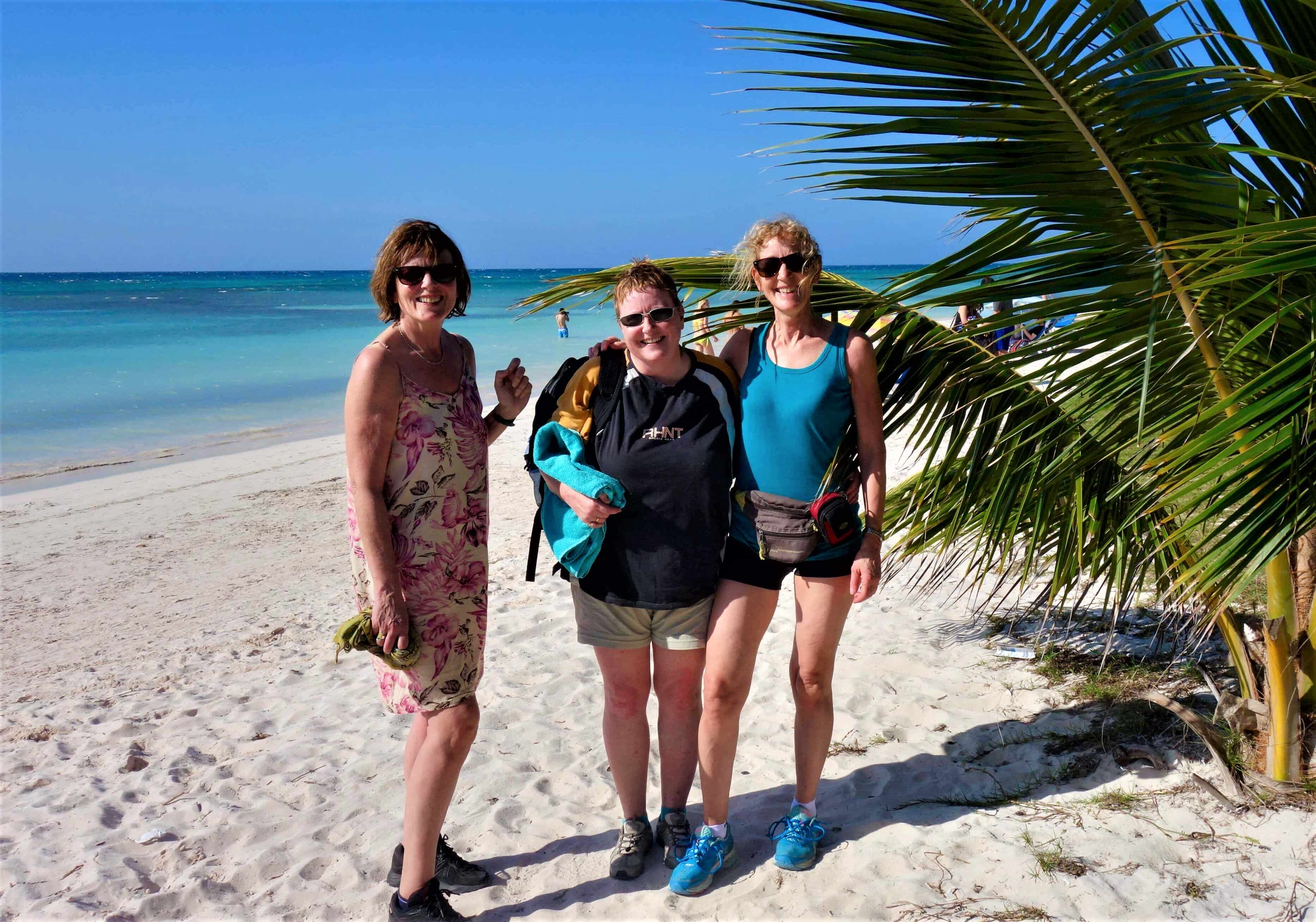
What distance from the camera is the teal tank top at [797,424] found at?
271 centimetres

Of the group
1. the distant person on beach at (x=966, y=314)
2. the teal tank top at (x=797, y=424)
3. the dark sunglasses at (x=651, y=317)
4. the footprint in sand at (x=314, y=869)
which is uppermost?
the dark sunglasses at (x=651, y=317)

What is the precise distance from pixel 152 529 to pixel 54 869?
598 centimetres

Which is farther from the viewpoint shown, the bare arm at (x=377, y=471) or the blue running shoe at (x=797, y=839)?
the blue running shoe at (x=797, y=839)

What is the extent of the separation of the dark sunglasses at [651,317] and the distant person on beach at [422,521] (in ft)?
1.25

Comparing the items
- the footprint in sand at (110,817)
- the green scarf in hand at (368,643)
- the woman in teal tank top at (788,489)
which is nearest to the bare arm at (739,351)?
the woman in teal tank top at (788,489)

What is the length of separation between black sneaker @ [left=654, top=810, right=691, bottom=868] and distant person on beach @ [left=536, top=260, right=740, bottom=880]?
0.48m

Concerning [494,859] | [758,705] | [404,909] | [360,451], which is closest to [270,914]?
[404,909]

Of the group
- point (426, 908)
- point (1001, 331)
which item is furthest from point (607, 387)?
point (426, 908)

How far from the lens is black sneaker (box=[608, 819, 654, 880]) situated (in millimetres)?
3002

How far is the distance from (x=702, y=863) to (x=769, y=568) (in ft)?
3.17

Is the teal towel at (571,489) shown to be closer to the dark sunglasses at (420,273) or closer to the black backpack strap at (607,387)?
the black backpack strap at (607,387)

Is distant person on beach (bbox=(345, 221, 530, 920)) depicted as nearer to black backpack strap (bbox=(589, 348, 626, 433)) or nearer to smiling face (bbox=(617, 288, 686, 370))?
black backpack strap (bbox=(589, 348, 626, 433))

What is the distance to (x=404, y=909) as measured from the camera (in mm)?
2789

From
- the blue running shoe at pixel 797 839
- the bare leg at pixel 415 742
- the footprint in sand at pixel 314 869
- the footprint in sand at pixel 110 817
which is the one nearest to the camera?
the bare leg at pixel 415 742
